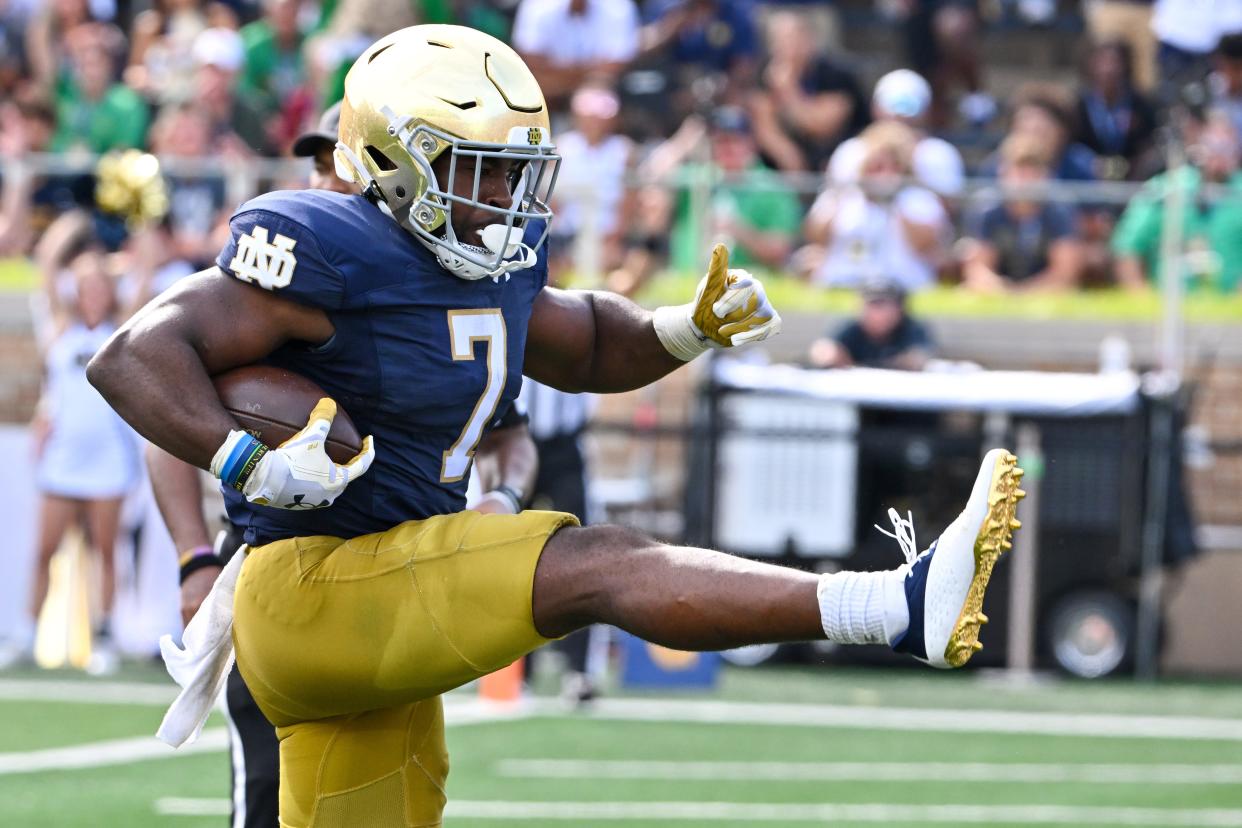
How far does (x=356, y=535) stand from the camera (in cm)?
393

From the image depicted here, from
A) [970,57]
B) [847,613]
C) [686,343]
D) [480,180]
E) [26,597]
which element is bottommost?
[26,597]

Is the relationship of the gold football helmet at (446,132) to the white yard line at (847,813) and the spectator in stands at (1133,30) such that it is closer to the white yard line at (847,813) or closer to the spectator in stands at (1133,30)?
the white yard line at (847,813)

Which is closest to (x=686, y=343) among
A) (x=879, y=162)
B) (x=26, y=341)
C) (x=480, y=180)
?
(x=480, y=180)

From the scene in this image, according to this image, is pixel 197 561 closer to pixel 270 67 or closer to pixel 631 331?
pixel 631 331

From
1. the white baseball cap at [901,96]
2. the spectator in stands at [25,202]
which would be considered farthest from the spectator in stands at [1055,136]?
the spectator in stands at [25,202]

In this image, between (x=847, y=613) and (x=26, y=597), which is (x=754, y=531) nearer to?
(x=26, y=597)

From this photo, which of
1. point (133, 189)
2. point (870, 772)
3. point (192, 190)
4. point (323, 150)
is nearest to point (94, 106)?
point (192, 190)

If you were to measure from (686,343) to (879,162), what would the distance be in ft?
22.6

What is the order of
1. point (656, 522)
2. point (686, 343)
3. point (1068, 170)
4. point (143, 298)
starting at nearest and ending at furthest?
1. point (686, 343)
2. point (143, 298)
3. point (656, 522)
4. point (1068, 170)

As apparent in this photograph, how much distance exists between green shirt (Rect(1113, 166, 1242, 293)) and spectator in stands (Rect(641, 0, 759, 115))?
2.84 metres

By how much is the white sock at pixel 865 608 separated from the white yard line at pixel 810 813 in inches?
125

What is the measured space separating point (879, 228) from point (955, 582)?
763 centimetres

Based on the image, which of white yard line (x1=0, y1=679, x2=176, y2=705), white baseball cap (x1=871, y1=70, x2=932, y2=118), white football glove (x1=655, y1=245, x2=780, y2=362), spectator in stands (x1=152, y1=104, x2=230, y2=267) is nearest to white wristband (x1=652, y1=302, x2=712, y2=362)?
white football glove (x1=655, y1=245, x2=780, y2=362)

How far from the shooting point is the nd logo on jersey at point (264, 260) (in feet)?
12.1
